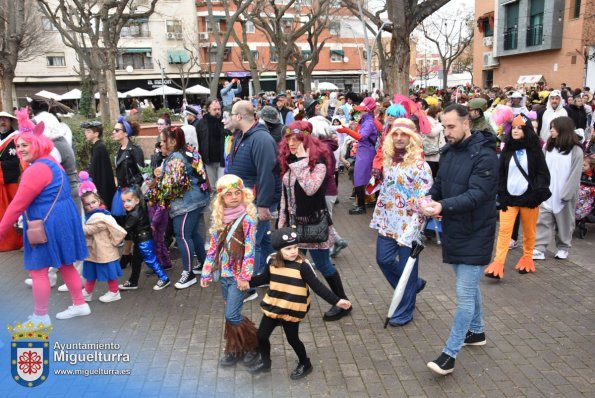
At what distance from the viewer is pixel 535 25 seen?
35688 mm

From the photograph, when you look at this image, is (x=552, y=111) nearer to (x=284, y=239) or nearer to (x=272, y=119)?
(x=272, y=119)

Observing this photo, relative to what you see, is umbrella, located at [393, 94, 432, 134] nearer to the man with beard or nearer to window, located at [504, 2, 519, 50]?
the man with beard

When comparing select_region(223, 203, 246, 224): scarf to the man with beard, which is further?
the man with beard

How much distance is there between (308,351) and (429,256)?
299 cm

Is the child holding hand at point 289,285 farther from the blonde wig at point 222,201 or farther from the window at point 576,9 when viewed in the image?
the window at point 576,9

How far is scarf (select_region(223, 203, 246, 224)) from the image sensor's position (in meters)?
3.90

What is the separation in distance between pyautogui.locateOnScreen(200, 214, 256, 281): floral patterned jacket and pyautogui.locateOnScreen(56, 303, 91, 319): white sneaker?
1.82m

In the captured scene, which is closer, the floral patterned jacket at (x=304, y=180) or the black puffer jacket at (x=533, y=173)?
the floral patterned jacket at (x=304, y=180)

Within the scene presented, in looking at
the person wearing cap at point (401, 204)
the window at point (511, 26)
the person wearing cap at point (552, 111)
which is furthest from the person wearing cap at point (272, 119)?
the window at point (511, 26)

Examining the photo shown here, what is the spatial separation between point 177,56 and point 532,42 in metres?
31.2

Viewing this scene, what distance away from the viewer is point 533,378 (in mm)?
3674

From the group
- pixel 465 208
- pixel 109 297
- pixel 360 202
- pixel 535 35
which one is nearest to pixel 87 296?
pixel 109 297

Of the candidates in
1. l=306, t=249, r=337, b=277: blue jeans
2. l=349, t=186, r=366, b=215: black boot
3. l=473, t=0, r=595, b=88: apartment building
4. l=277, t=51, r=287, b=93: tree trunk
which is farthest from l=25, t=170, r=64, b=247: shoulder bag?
l=473, t=0, r=595, b=88: apartment building

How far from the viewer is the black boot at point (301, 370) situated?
374 cm
